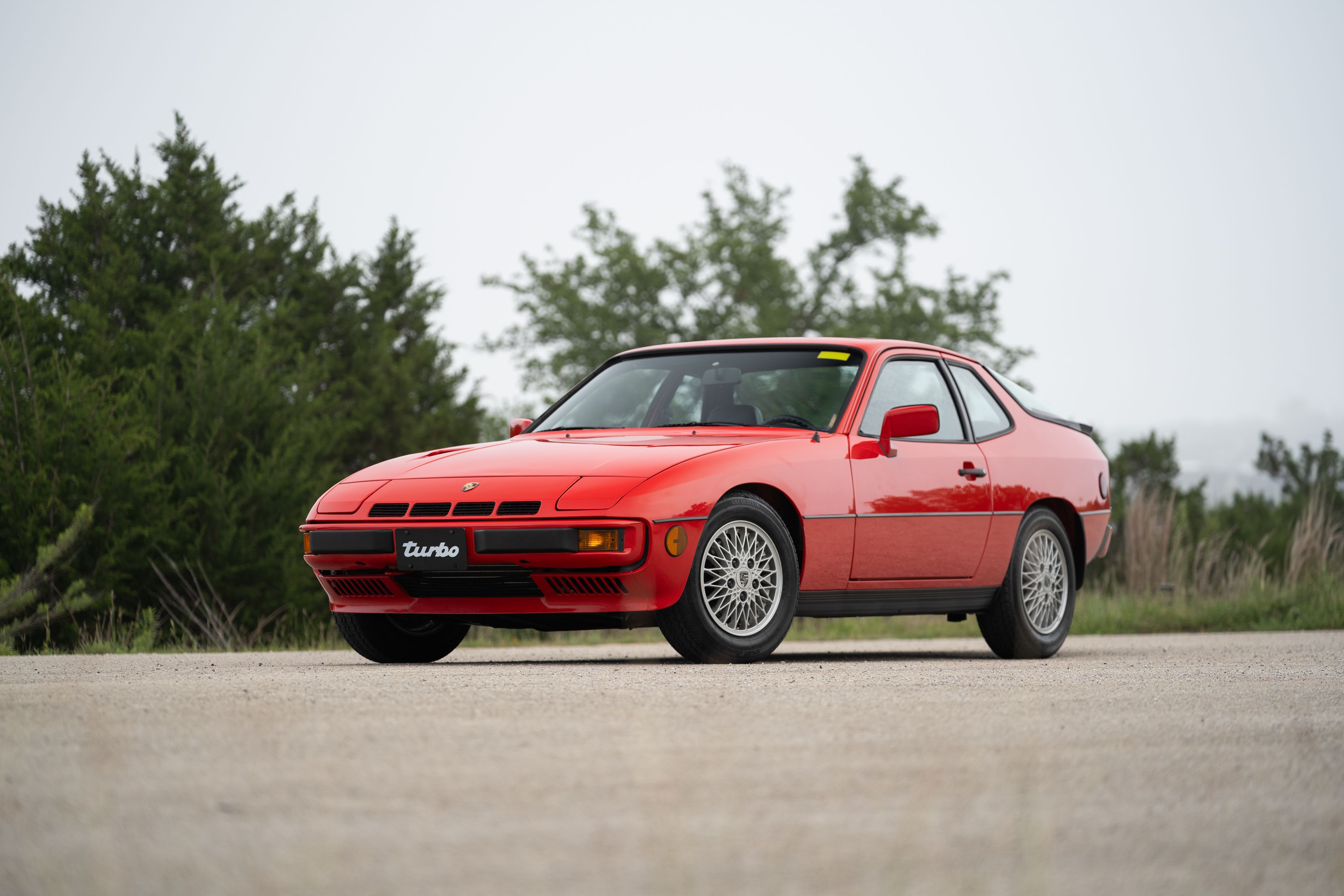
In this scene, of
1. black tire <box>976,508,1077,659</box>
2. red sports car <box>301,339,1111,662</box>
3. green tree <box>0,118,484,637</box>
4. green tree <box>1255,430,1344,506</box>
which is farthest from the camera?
green tree <box>1255,430,1344,506</box>

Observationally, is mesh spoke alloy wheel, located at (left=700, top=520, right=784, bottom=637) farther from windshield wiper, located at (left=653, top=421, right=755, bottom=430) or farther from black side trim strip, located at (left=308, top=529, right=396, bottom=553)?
black side trim strip, located at (left=308, top=529, right=396, bottom=553)

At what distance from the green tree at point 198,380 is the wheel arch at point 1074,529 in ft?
25.2

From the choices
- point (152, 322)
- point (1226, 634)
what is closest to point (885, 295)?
point (152, 322)

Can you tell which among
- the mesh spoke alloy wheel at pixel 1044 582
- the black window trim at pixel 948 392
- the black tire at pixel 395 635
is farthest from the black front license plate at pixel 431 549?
the mesh spoke alloy wheel at pixel 1044 582

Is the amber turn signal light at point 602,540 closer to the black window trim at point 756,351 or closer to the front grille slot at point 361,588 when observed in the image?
the front grille slot at point 361,588

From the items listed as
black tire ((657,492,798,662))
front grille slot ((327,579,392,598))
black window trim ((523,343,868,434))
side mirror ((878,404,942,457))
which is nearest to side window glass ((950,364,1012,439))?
black window trim ((523,343,868,434))

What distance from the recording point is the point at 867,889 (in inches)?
104

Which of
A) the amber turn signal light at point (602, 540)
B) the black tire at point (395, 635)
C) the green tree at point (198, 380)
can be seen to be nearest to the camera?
the amber turn signal light at point (602, 540)

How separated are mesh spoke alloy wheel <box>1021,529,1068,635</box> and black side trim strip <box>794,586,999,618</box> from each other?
0.25 m

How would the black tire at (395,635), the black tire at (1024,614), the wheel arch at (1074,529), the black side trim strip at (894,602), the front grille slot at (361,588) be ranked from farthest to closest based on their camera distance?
1. the wheel arch at (1074,529)
2. the black tire at (1024,614)
3. the black tire at (395,635)
4. the black side trim strip at (894,602)
5. the front grille slot at (361,588)

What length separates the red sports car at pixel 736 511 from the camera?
6.68 m

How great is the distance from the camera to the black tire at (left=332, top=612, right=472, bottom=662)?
7.53 m

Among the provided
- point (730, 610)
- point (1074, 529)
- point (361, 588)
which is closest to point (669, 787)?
point (730, 610)

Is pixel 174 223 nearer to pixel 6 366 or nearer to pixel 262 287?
pixel 262 287
